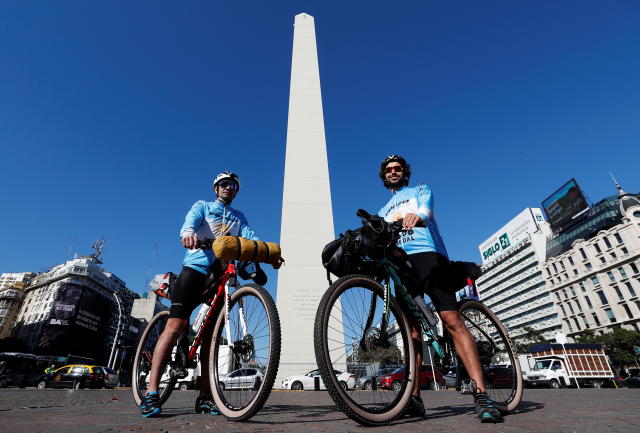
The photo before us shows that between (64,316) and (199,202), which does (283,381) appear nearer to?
(199,202)

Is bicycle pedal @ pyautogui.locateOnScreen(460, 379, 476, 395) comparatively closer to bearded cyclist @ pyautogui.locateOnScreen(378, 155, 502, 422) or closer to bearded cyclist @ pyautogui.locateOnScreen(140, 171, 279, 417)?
bearded cyclist @ pyautogui.locateOnScreen(378, 155, 502, 422)

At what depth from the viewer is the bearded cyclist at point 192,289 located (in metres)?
2.19

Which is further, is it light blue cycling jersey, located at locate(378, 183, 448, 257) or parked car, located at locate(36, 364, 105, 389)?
parked car, located at locate(36, 364, 105, 389)

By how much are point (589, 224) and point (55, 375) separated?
5566 cm

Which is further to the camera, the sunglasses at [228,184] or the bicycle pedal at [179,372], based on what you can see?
the sunglasses at [228,184]

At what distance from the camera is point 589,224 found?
44.0 meters

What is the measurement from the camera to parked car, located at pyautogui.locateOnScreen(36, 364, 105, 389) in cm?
1270

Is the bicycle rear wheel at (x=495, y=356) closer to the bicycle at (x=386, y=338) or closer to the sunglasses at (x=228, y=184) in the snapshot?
the bicycle at (x=386, y=338)

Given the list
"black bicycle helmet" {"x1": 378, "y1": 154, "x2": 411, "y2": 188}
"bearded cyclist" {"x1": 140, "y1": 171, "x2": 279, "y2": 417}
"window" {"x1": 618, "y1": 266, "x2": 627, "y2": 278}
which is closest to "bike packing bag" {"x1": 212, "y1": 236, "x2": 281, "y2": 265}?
"bearded cyclist" {"x1": 140, "y1": 171, "x2": 279, "y2": 417}

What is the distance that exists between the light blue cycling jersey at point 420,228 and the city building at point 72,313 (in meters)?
40.5

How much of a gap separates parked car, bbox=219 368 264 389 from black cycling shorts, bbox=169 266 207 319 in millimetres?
525

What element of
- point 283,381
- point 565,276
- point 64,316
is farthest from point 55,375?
point 565,276

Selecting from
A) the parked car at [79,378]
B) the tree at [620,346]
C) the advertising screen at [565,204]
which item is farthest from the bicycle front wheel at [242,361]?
the advertising screen at [565,204]

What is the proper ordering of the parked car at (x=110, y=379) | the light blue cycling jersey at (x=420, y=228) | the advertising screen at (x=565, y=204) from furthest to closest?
the advertising screen at (x=565, y=204)
the parked car at (x=110, y=379)
the light blue cycling jersey at (x=420, y=228)
